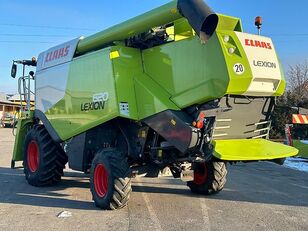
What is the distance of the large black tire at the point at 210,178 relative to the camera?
30.8 feet

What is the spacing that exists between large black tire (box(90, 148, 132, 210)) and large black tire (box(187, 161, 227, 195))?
77.0 inches

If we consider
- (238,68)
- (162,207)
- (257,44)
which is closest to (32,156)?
(162,207)

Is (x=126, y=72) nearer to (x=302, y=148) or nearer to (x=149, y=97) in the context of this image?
(x=149, y=97)

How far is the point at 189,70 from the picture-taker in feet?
24.3

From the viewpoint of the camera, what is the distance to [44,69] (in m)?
11.0

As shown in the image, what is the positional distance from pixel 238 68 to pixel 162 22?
4.98 ft

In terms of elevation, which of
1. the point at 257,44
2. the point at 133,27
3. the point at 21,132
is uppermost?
the point at 133,27

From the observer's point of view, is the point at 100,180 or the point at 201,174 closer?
the point at 100,180

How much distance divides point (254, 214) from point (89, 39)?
15.3ft

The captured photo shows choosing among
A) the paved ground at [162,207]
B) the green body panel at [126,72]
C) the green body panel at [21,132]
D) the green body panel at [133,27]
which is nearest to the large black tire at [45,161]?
the paved ground at [162,207]

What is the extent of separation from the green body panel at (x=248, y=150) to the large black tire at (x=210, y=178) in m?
1.64

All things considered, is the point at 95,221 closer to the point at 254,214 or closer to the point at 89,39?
the point at 254,214

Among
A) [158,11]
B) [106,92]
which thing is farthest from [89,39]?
[158,11]

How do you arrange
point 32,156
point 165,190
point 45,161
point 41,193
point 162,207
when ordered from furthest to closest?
1. point 32,156
2. point 45,161
3. point 165,190
4. point 41,193
5. point 162,207
